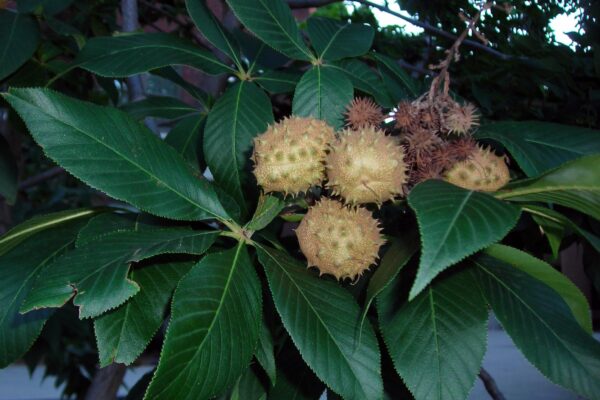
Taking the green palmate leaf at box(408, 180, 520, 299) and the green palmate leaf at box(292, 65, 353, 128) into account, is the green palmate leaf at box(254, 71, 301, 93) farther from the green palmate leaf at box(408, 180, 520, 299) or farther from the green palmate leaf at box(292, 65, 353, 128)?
the green palmate leaf at box(408, 180, 520, 299)

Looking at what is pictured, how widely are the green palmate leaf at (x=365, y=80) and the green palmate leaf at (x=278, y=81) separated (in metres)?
0.08

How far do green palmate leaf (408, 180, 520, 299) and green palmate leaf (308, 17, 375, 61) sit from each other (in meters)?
0.45

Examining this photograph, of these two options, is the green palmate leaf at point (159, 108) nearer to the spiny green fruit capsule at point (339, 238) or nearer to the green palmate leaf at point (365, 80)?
the green palmate leaf at point (365, 80)

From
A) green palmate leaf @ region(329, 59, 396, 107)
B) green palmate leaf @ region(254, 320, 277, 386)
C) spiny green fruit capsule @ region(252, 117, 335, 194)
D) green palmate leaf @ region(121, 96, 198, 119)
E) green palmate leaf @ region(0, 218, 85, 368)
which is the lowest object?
green palmate leaf @ region(0, 218, 85, 368)

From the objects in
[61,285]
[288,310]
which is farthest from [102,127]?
[288,310]

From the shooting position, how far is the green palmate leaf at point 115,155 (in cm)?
73

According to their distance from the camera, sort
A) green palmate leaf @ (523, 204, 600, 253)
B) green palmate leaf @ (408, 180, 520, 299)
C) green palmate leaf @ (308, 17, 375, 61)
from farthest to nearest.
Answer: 1. green palmate leaf @ (308, 17, 375, 61)
2. green palmate leaf @ (523, 204, 600, 253)
3. green palmate leaf @ (408, 180, 520, 299)

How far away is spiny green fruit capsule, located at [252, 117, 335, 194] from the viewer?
2.46ft

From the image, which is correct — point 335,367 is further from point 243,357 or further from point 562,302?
point 562,302

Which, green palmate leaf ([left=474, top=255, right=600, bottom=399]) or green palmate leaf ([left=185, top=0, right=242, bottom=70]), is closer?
green palmate leaf ([left=474, top=255, right=600, bottom=399])

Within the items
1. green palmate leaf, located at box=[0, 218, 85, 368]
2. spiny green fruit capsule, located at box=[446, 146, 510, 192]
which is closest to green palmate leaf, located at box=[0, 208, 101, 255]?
green palmate leaf, located at box=[0, 218, 85, 368]

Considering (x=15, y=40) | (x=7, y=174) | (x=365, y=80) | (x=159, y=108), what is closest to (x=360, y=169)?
(x=365, y=80)

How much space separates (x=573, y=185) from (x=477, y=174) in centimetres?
11

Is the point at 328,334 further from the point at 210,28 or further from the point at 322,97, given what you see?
the point at 210,28
